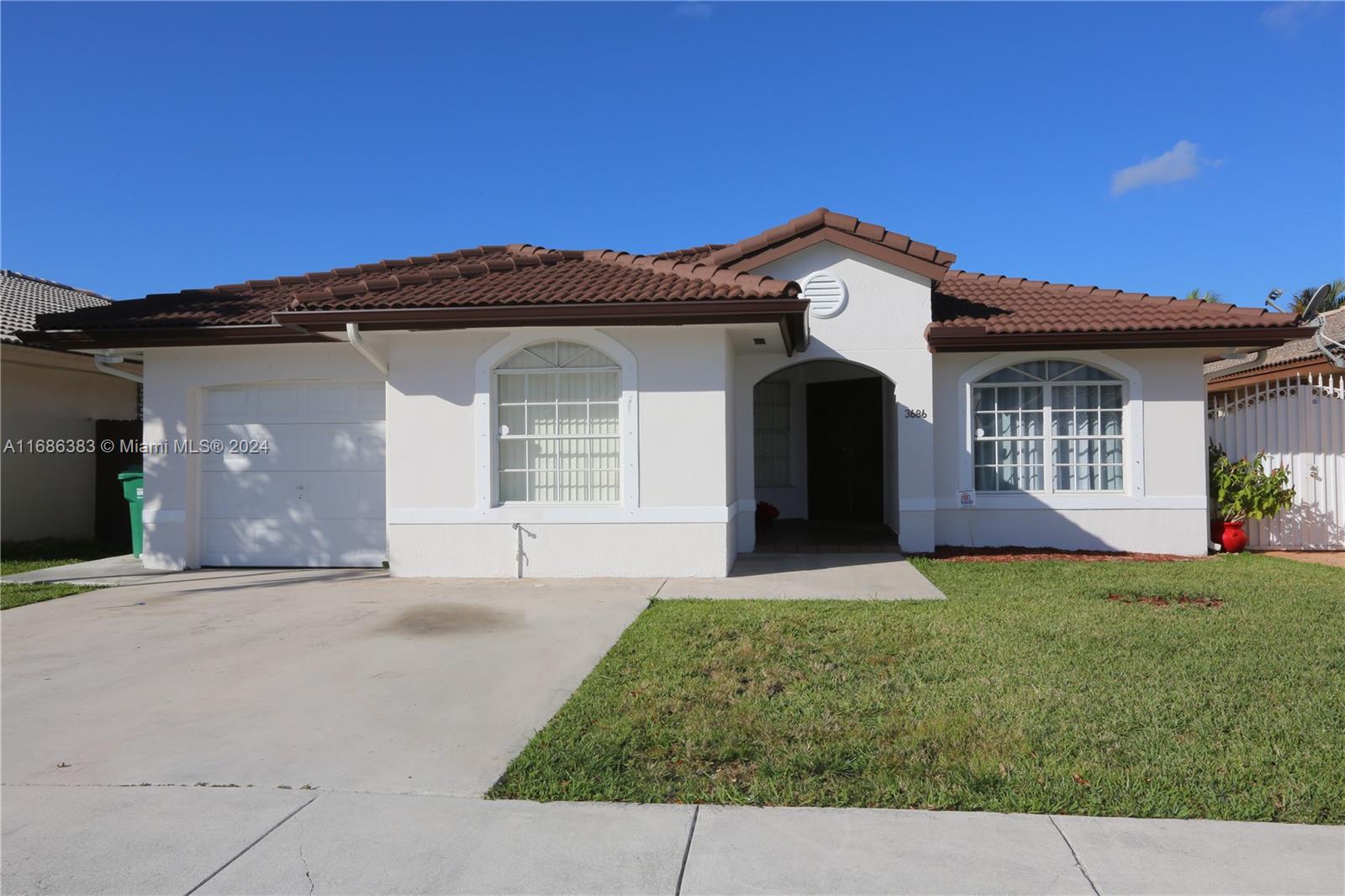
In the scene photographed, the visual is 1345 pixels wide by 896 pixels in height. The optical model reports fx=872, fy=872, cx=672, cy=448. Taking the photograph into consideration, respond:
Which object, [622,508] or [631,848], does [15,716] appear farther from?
[622,508]

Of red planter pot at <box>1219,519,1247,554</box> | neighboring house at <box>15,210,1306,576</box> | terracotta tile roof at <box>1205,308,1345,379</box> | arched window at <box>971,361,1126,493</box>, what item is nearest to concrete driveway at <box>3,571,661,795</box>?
neighboring house at <box>15,210,1306,576</box>

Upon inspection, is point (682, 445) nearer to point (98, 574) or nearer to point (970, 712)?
point (970, 712)

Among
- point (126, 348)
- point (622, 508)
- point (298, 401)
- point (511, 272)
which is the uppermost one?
point (511, 272)

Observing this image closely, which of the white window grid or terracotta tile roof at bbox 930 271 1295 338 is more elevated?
terracotta tile roof at bbox 930 271 1295 338

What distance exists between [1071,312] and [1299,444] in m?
3.60

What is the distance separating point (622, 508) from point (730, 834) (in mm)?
6318

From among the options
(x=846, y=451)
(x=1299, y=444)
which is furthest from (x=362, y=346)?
(x=1299, y=444)

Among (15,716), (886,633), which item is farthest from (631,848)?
(15,716)

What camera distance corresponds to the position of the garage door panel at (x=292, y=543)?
1109cm

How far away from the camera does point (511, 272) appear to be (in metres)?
10.8

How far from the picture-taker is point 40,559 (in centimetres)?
1224

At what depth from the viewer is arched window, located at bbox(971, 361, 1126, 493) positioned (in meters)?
11.6

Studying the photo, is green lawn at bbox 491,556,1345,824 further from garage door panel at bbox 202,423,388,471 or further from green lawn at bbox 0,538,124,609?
green lawn at bbox 0,538,124,609

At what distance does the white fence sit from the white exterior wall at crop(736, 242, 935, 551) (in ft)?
15.6
